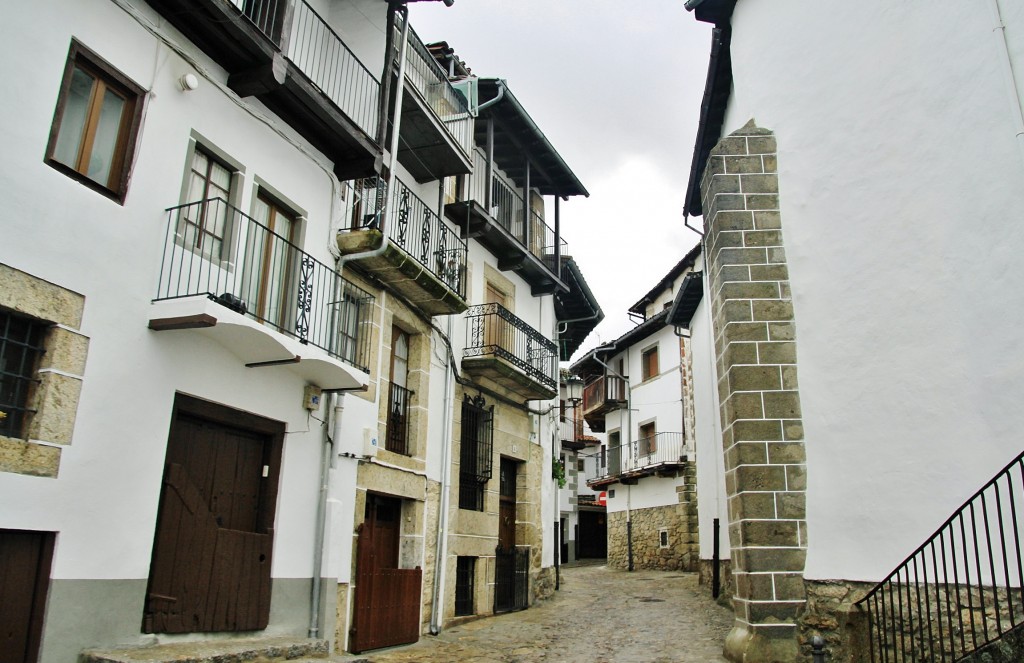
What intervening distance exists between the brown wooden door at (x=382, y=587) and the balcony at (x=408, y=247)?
9.21ft

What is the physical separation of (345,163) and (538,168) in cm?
682

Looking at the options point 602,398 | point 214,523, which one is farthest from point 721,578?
point 602,398

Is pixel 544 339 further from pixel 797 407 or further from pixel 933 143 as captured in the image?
pixel 933 143

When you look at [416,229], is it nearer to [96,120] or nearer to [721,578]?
[96,120]

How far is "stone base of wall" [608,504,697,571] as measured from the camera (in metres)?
20.9

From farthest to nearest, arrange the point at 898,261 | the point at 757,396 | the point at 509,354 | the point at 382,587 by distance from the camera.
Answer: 1. the point at 509,354
2. the point at 382,587
3. the point at 757,396
4. the point at 898,261

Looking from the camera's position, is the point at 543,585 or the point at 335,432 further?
the point at 543,585

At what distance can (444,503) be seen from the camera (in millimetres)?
11297

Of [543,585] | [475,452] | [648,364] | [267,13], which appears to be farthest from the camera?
[648,364]

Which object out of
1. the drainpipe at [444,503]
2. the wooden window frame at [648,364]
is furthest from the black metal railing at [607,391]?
the drainpipe at [444,503]

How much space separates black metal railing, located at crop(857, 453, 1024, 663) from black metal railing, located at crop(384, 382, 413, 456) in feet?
20.3

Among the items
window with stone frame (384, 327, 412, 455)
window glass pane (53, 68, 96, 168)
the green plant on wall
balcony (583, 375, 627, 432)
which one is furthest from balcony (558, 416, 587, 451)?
window glass pane (53, 68, 96, 168)

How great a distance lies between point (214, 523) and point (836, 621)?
561 centimetres

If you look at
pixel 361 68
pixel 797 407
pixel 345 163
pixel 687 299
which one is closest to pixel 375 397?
pixel 345 163
